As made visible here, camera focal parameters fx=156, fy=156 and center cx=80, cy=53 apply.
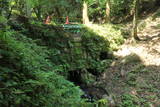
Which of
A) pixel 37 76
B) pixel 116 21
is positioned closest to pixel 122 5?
pixel 116 21

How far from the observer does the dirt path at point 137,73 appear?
21.0ft

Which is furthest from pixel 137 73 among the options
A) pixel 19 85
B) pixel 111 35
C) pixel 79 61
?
pixel 19 85

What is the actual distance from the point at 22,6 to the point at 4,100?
8780 mm

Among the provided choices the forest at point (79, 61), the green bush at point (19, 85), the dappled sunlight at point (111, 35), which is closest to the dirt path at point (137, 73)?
the forest at point (79, 61)

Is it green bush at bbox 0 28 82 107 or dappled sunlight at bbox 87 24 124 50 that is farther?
dappled sunlight at bbox 87 24 124 50

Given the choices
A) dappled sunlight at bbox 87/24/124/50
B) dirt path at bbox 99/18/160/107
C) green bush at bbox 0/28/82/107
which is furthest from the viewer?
dappled sunlight at bbox 87/24/124/50

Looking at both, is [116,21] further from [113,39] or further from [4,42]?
[4,42]

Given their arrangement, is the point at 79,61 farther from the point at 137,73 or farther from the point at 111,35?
the point at 111,35

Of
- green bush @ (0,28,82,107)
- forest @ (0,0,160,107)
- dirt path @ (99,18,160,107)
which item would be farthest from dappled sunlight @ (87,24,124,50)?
green bush @ (0,28,82,107)

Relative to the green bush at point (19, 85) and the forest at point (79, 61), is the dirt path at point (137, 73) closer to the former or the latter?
the forest at point (79, 61)

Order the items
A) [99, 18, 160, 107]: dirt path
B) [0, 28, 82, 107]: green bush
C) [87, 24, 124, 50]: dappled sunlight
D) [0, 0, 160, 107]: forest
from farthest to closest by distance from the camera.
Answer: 1. [87, 24, 124, 50]: dappled sunlight
2. [99, 18, 160, 107]: dirt path
3. [0, 0, 160, 107]: forest
4. [0, 28, 82, 107]: green bush

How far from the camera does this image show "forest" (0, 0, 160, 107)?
94.6 inches

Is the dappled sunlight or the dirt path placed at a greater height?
the dappled sunlight

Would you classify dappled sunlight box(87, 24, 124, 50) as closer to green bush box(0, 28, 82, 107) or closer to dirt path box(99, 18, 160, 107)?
dirt path box(99, 18, 160, 107)
